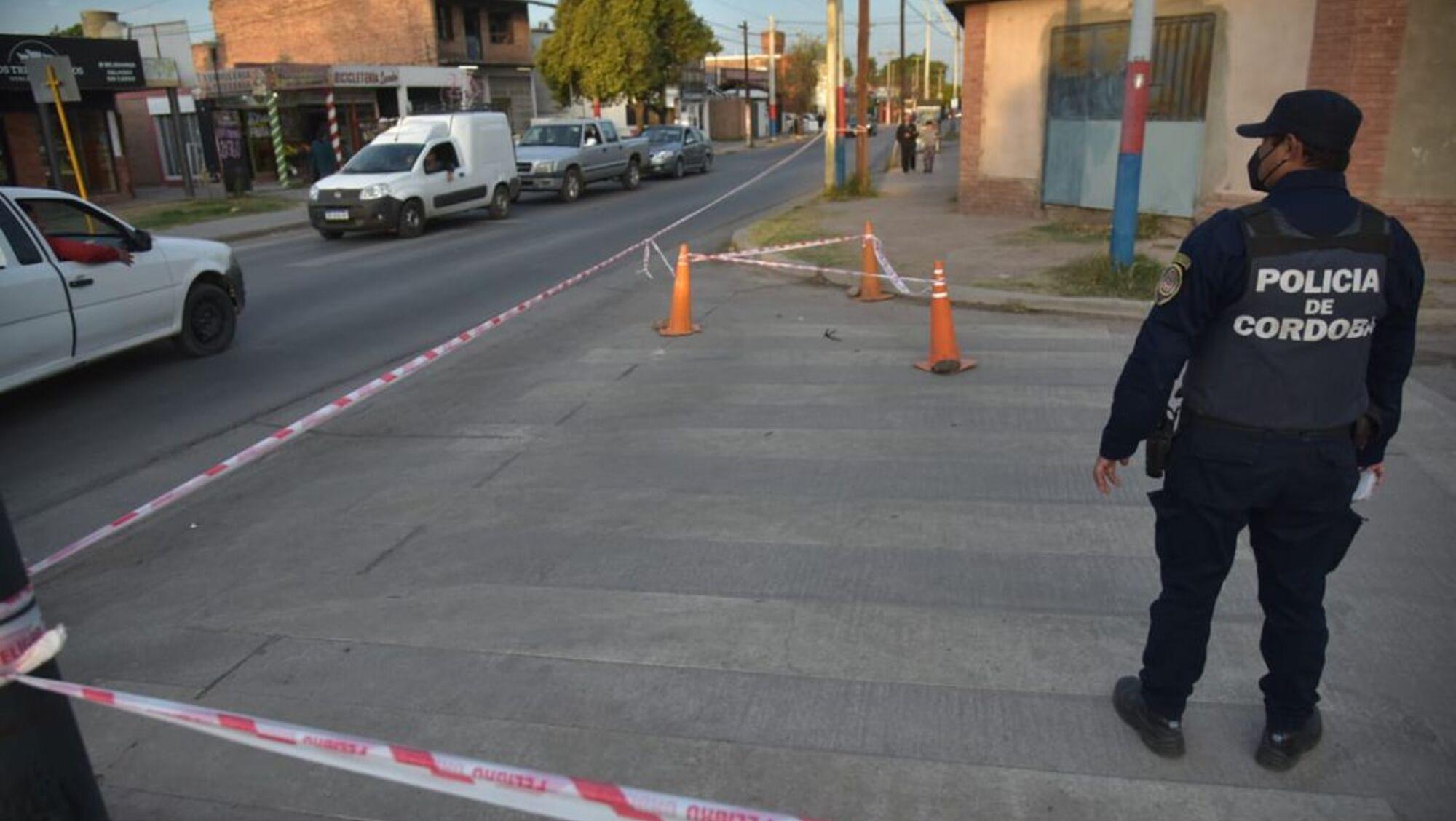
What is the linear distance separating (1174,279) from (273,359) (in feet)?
28.1

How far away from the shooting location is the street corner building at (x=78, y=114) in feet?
78.8

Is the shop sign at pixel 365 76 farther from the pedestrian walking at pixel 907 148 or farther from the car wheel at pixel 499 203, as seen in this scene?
the pedestrian walking at pixel 907 148

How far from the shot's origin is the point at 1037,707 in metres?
3.54

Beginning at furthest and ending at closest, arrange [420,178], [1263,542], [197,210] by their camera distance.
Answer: [197,210], [420,178], [1263,542]

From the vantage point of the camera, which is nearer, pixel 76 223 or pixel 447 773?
pixel 447 773

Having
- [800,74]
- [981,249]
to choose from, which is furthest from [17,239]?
[800,74]

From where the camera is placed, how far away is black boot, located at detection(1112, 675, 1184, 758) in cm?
324

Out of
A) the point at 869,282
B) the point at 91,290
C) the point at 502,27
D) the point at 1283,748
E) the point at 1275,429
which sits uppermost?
the point at 502,27

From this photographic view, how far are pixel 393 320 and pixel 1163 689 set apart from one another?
952 centimetres

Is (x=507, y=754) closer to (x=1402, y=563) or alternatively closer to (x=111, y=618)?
(x=111, y=618)

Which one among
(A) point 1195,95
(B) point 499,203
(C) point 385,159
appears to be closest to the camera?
(A) point 1195,95

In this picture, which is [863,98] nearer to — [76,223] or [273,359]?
[273,359]

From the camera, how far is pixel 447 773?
2146 millimetres

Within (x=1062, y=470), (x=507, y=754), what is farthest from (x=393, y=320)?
→ (x=507, y=754)
